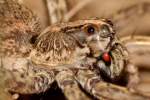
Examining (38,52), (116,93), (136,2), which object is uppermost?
(136,2)

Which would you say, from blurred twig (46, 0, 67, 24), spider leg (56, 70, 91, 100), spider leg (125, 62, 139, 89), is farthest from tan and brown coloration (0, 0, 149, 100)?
blurred twig (46, 0, 67, 24)

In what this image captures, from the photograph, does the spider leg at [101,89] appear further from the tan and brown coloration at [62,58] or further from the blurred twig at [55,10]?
the blurred twig at [55,10]

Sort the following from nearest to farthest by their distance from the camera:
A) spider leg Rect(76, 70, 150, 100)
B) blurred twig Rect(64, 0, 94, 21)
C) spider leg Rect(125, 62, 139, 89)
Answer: spider leg Rect(76, 70, 150, 100) < spider leg Rect(125, 62, 139, 89) < blurred twig Rect(64, 0, 94, 21)

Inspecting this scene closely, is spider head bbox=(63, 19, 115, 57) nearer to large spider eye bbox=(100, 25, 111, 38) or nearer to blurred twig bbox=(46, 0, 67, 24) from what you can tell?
large spider eye bbox=(100, 25, 111, 38)

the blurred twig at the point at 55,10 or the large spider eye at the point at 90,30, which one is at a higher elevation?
the blurred twig at the point at 55,10

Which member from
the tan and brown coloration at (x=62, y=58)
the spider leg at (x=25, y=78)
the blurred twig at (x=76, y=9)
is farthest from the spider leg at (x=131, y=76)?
the blurred twig at (x=76, y=9)

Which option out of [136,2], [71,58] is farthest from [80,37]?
[136,2]

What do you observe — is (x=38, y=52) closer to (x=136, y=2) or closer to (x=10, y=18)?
(x=10, y=18)
